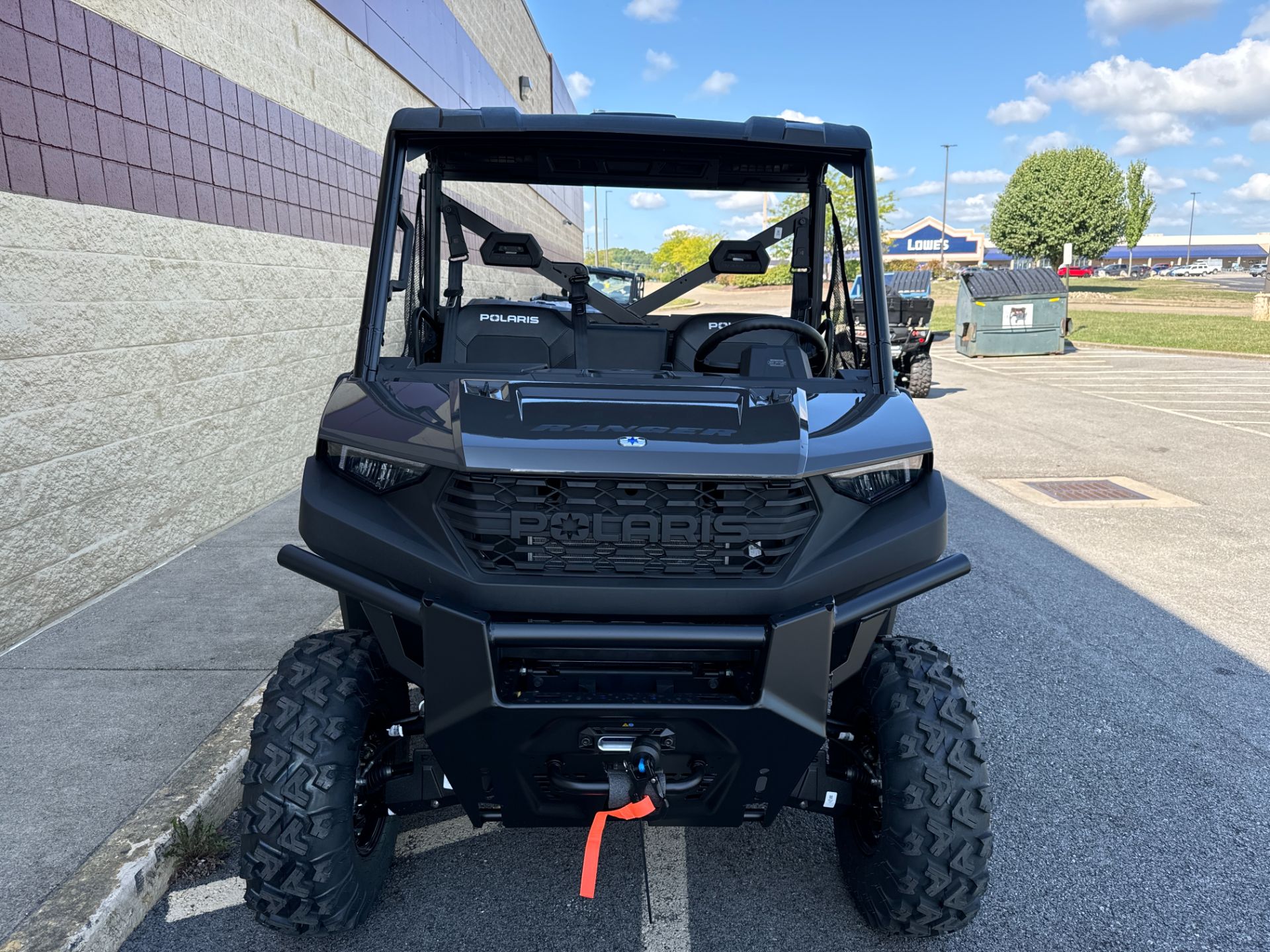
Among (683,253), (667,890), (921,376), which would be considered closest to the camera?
(667,890)

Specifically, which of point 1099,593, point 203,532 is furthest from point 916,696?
point 203,532

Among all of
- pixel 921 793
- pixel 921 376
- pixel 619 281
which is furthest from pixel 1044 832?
pixel 921 376

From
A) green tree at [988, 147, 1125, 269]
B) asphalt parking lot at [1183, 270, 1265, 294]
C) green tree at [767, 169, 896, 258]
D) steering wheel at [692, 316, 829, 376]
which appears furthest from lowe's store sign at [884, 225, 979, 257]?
steering wheel at [692, 316, 829, 376]

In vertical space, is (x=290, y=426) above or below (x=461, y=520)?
below

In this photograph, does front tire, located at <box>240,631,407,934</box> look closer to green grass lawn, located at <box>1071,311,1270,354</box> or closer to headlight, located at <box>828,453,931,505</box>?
headlight, located at <box>828,453,931,505</box>

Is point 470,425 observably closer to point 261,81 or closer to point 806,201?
point 806,201

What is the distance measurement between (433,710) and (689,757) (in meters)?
0.59

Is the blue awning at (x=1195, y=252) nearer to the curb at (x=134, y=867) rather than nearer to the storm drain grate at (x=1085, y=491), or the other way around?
the storm drain grate at (x=1085, y=491)

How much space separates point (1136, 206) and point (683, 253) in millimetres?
79536

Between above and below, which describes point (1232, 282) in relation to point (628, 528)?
above

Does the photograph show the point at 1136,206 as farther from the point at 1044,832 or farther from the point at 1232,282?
the point at 1044,832

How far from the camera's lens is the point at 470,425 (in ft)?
6.98

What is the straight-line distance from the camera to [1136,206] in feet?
235

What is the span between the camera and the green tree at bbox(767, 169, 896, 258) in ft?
10.2
